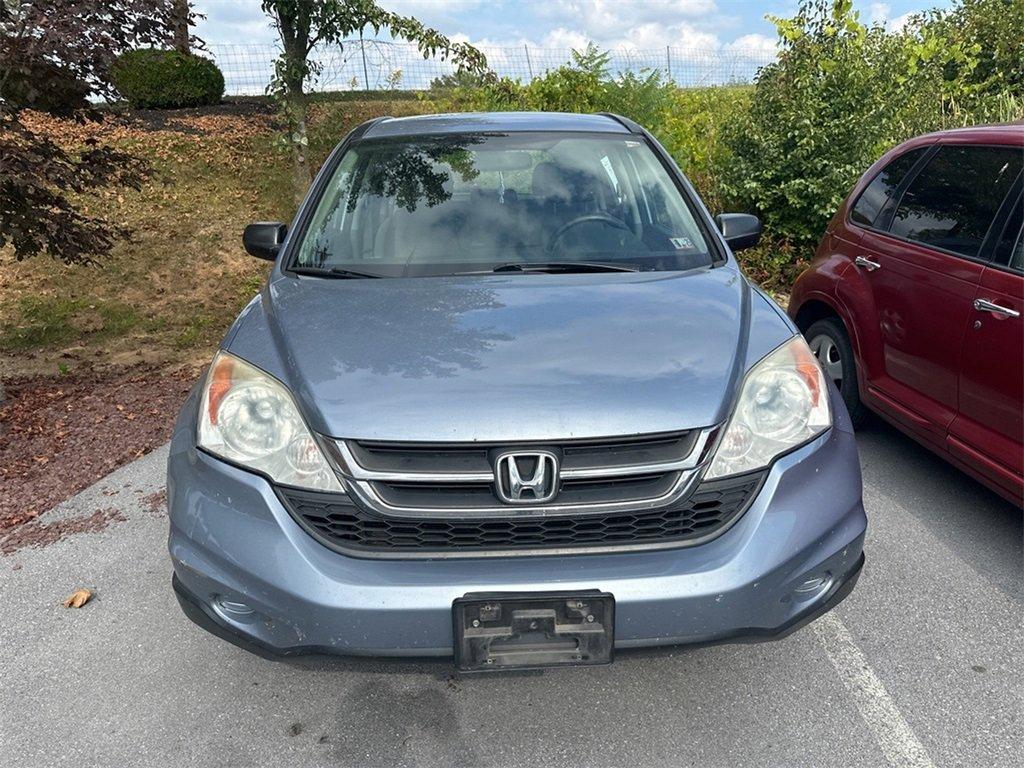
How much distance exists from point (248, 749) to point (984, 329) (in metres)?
2.92

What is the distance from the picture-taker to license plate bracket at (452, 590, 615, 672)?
1.87 m

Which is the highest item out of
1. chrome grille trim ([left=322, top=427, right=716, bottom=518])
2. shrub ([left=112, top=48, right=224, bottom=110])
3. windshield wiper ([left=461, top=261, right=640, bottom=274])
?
shrub ([left=112, top=48, right=224, bottom=110])

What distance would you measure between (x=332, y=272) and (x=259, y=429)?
927 mm

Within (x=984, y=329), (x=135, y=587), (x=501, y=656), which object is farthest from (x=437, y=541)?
(x=984, y=329)

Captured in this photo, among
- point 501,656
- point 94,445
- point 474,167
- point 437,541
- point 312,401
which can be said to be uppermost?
point 474,167

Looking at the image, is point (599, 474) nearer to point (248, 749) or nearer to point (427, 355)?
point (427, 355)

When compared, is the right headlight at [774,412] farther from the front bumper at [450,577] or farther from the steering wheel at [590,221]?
the steering wheel at [590,221]

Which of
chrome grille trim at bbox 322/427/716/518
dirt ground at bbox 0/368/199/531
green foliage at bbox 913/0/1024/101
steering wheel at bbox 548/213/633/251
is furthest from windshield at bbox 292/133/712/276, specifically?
green foliage at bbox 913/0/1024/101

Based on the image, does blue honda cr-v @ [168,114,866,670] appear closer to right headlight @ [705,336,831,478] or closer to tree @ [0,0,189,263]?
right headlight @ [705,336,831,478]

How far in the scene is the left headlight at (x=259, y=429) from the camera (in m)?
1.98

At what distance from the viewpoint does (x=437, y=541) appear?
195 cm

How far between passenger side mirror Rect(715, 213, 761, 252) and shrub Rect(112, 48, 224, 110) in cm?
1177

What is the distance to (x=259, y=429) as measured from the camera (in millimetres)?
2068

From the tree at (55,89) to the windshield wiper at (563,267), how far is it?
8.68 ft
